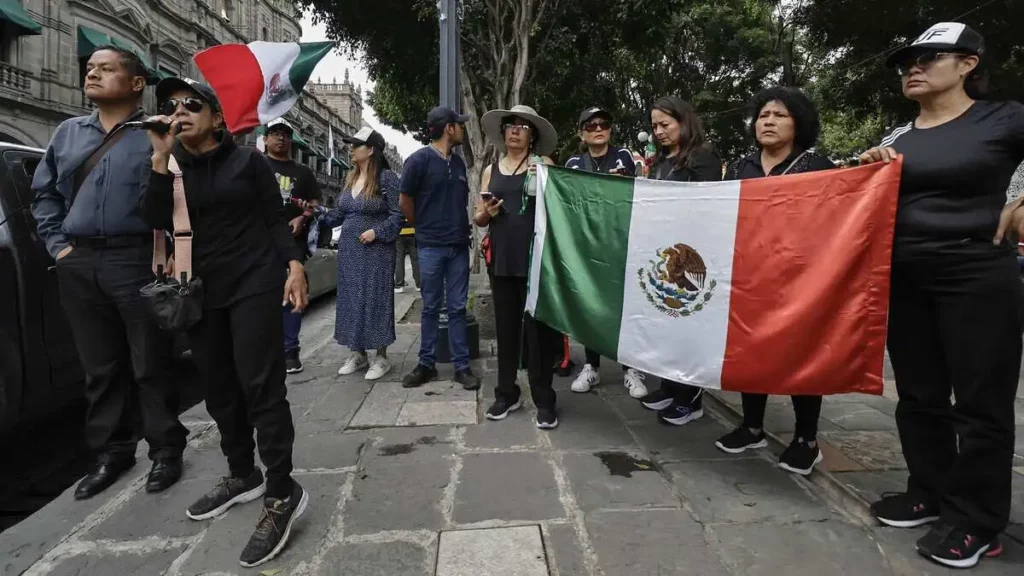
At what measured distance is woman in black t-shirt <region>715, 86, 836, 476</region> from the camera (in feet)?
9.37

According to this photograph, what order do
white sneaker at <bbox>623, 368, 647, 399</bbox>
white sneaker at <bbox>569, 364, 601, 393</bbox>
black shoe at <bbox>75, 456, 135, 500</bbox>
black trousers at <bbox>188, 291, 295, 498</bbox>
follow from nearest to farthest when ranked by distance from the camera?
black trousers at <bbox>188, 291, 295, 498</bbox> < black shoe at <bbox>75, 456, 135, 500</bbox> < white sneaker at <bbox>623, 368, 647, 399</bbox> < white sneaker at <bbox>569, 364, 601, 393</bbox>

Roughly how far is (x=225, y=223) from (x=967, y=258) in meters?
2.75

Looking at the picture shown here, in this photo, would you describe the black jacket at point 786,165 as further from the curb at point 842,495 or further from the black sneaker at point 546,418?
the black sneaker at point 546,418

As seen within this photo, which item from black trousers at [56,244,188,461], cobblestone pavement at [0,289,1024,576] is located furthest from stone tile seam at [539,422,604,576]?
black trousers at [56,244,188,461]

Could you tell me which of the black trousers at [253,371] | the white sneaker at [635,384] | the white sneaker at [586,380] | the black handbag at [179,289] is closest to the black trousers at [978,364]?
the white sneaker at [635,384]

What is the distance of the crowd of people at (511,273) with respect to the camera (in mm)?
2117

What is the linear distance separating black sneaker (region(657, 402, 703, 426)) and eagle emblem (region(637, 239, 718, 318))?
912 millimetres

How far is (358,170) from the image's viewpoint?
16.1 ft

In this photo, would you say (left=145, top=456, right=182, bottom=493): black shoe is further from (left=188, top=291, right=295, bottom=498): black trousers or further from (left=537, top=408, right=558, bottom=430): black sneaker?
(left=537, top=408, right=558, bottom=430): black sneaker

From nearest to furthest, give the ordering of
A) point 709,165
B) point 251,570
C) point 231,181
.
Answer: point 251,570 → point 231,181 → point 709,165

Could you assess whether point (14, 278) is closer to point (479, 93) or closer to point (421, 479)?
point (421, 479)

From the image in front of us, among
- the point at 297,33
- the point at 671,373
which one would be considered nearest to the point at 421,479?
the point at 671,373

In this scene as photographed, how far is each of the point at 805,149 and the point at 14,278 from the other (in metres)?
4.02

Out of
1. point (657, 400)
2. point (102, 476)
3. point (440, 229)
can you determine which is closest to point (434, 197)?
point (440, 229)
